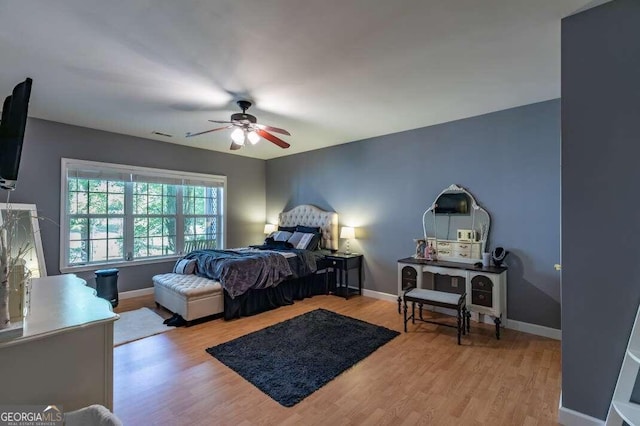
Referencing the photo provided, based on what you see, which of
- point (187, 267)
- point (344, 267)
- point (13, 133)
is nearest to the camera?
point (13, 133)

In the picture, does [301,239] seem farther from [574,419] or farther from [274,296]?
[574,419]

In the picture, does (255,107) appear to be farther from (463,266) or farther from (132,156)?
(463,266)

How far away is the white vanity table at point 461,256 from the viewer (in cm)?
338

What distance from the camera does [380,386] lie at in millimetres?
2350

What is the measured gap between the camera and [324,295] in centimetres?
494

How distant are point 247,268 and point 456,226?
2871 mm

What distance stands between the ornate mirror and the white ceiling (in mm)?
1095

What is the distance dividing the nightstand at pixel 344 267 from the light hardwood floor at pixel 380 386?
1.69m

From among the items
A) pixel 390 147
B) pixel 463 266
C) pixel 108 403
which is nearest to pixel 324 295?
pixel 463 266

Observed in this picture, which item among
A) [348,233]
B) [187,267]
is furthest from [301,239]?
[187,267]

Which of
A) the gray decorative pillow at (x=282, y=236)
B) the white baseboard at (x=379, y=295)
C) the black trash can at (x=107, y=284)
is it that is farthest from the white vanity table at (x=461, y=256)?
the black trash can at (x=107, y=284)

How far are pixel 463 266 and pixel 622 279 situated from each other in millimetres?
1863

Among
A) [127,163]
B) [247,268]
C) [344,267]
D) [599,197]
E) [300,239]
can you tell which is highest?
[127,163]

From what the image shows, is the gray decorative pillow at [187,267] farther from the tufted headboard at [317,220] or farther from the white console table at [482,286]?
the white console table at [482,286]
